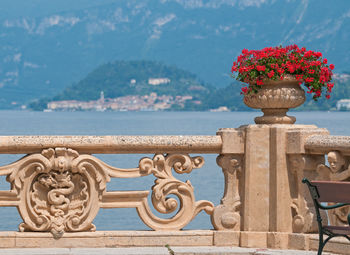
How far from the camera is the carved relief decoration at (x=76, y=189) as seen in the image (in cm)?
756

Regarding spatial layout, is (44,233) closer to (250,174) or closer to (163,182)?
(163,182)

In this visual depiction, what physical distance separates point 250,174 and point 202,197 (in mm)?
19779

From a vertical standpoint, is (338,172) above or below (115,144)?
below

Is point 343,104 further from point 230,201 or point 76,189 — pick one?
point 76,189

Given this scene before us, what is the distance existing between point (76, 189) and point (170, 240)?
37.8 inches

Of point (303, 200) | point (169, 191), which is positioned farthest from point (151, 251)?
point (303, 200)

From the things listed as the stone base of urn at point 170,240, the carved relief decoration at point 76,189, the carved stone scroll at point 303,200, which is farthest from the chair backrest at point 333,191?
the carved relief decoration at point 76,189

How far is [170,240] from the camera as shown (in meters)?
7.77

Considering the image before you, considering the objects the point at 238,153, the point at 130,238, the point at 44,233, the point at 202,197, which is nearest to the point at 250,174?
the point at 238,153

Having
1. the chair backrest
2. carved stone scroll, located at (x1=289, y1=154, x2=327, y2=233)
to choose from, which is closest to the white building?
carved stone scroll, located at (x1=289, y1=154, x2=327, y2=233)

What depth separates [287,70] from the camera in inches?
304

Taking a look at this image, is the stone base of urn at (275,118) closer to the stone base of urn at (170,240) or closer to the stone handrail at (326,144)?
the stone handrail at (326,144)

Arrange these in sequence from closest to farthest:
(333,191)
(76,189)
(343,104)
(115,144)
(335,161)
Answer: (333,191) → (335,161) → (115,144) → (76,189) → (343,104)

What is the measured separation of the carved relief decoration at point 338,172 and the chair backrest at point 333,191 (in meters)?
1.48
